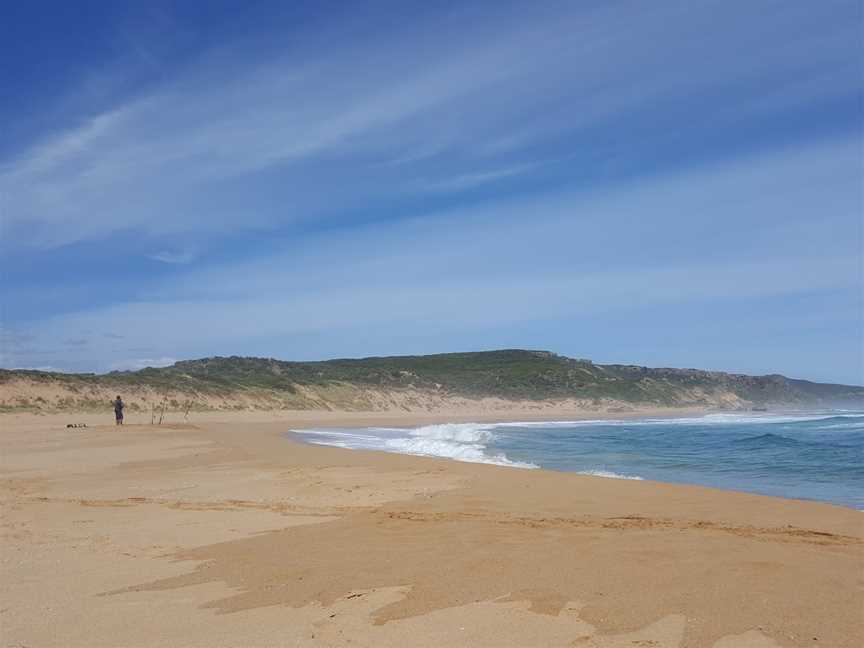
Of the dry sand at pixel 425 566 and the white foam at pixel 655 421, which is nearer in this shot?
the dry sand at pixel 425 566

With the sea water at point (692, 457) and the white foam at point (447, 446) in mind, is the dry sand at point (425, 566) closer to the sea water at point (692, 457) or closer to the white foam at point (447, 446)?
the sea water at point (692, 457)

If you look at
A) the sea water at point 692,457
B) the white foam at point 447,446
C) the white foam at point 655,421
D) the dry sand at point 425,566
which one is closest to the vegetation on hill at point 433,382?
the white foam at point 655,421

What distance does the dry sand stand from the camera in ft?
15.2

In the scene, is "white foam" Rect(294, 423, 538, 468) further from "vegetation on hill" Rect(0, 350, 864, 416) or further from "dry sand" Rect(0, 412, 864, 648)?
"vegetation on hill" Rect(0, 350, 864, 416)

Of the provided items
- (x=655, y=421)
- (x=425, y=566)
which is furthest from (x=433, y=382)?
(x=425, y=566)

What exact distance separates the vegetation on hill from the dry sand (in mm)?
32418

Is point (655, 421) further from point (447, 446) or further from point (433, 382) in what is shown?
point (447, 446)

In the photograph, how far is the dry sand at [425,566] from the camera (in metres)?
4.63

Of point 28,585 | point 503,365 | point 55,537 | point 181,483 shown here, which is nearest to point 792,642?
point 28,585

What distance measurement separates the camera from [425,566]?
6.12 metres

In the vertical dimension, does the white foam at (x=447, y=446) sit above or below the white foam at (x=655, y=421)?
above

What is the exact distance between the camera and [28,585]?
5742 millimetres

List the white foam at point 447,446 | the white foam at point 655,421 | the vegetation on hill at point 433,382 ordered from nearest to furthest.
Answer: the white foam at point 447,446, the white foam at point 655,421, the vegetation on hill at point 433,382

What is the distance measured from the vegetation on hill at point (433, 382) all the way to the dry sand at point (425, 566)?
32.4m
